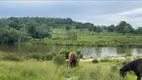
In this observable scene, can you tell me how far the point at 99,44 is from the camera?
70312 millimetres

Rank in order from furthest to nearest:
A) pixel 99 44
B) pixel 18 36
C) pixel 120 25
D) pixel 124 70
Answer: pixel 120 25 < pixel 18 36 < pixel 99 44 < pixel 124 70

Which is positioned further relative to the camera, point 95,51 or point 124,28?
point 124,28

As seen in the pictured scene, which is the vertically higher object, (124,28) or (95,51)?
(124,28)

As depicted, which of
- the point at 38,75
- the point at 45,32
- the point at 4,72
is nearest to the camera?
the point at 38,75

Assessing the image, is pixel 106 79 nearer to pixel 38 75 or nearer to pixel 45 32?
pixel 38 75

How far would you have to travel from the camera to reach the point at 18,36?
289 ft

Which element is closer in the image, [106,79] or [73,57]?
[106,79]

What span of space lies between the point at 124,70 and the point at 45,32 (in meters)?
87.8

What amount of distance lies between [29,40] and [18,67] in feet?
267

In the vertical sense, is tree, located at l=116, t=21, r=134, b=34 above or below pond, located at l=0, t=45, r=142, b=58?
above

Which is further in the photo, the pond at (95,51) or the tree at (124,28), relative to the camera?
the tree at (124,28)

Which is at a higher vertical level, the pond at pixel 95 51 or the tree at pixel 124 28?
the tree at pixel 124 28

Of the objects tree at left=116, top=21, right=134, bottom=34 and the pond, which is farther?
tree at left=116, top=21, right=134, bottom=34

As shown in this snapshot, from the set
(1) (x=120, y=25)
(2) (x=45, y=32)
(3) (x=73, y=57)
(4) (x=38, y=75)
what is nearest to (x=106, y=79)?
(4) (x=38, y=75)
